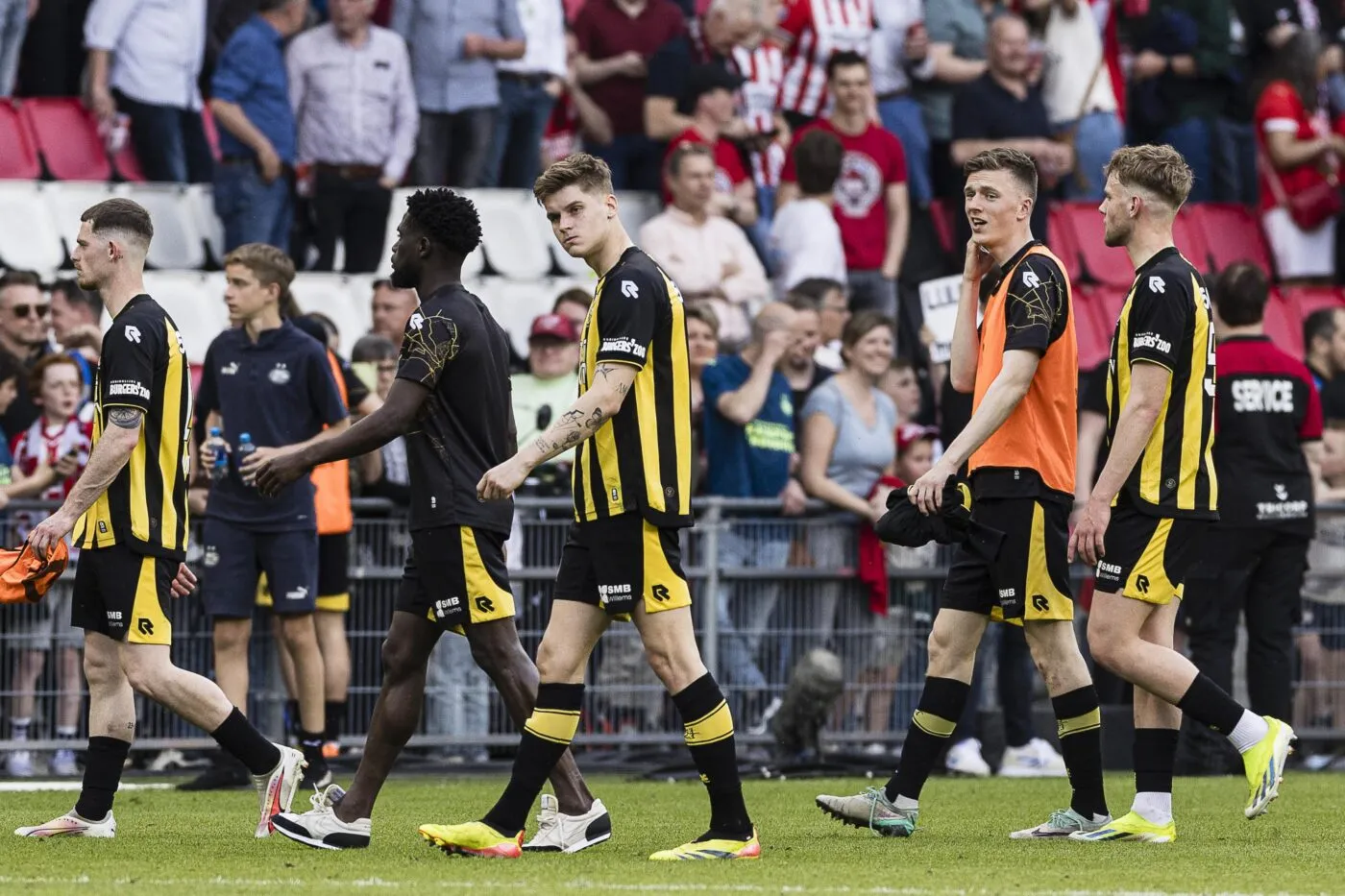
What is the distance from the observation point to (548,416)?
1262 cm

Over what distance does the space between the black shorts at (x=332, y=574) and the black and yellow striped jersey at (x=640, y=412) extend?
4.08 metres

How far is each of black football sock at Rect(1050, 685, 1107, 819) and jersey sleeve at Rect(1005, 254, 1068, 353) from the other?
128 cm

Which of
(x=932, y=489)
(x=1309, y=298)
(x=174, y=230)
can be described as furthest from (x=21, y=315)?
(x=1309, y=298)

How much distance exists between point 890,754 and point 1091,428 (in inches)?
97.5

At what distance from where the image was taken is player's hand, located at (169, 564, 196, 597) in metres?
8.59

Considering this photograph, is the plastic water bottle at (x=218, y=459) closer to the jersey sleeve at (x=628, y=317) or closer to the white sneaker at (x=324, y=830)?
the white sneaker at (x=324, y=830)

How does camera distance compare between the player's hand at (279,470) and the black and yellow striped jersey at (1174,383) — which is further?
the black and yellow striped jersey at (1174,383)

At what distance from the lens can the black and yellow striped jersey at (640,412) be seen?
7539mm

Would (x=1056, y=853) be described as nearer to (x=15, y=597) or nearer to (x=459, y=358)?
(x=459, y=358)

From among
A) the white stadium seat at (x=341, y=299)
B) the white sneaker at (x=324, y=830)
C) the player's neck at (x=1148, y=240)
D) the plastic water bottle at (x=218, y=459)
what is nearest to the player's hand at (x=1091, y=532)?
the player's neck at (x=1148, y=240)

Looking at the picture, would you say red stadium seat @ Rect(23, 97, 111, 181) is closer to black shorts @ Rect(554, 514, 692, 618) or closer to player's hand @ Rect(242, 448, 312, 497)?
player's hand @ Rect(242, 448, 312, 497)

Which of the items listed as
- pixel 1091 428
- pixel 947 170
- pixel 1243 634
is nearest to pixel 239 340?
pixel 1091 428

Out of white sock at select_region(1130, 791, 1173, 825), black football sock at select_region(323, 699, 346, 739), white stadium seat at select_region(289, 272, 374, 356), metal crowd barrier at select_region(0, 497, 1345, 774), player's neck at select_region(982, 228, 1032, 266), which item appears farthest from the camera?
white stadium seat at select_region(289, 272, 374, 356)

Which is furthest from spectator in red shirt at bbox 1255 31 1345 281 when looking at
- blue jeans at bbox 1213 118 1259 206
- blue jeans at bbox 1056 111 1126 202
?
blue jeans at bbox 1056 111 1126 202
